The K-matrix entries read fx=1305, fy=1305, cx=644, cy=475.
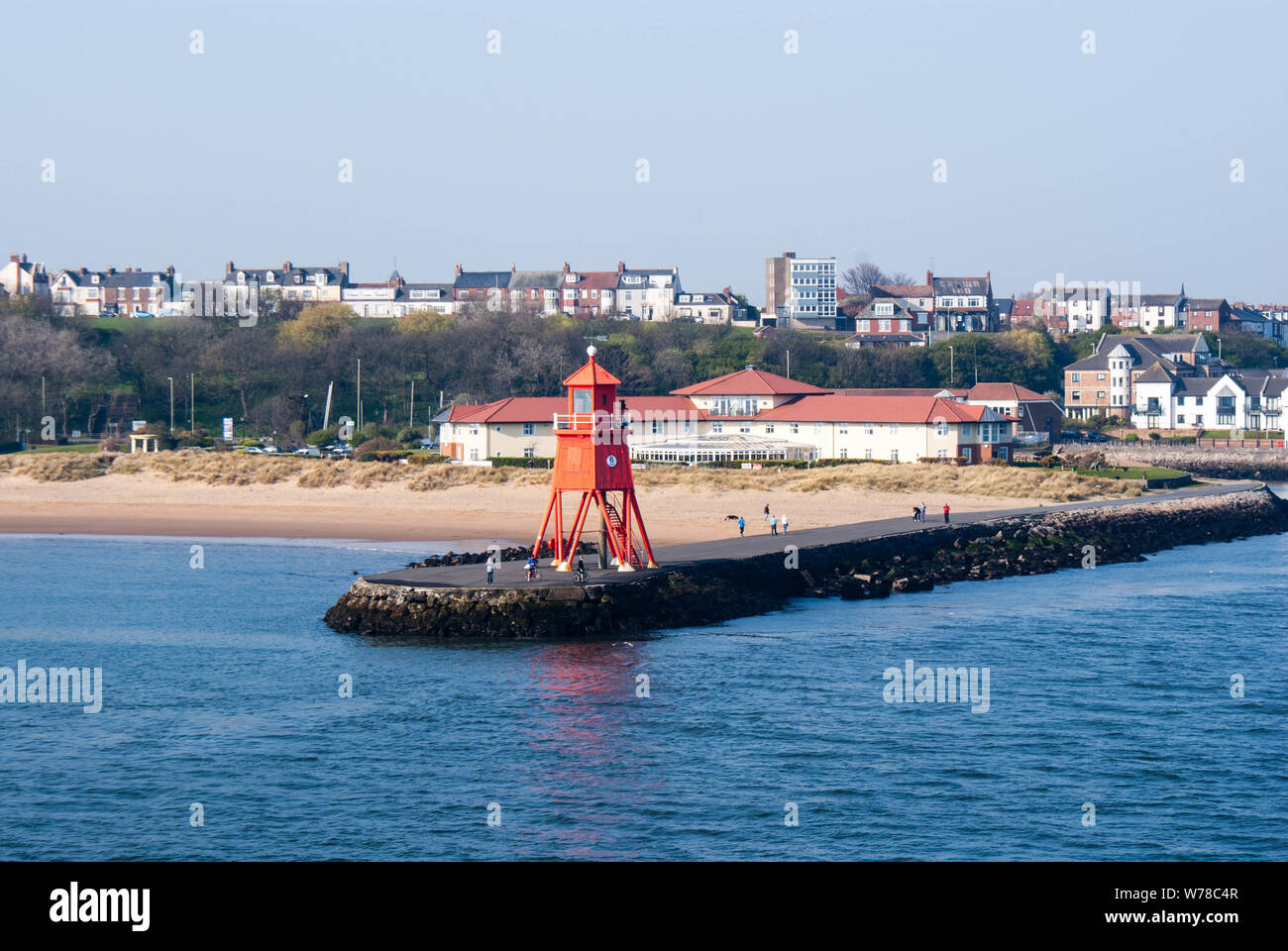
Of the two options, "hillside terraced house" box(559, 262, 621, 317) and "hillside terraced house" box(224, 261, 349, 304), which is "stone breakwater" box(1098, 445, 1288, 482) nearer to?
"hillside terraced house" box(559, 262, 621, 317)

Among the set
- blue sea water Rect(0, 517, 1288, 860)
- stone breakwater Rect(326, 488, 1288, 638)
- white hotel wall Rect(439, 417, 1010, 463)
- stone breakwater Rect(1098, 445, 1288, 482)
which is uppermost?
white hotel wall Rect(439, 417, 1010, 463)

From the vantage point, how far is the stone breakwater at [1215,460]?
9119cm

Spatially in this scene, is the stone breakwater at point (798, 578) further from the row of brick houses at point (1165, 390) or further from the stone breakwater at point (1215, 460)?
the row of brick houses at point (1165, 390)

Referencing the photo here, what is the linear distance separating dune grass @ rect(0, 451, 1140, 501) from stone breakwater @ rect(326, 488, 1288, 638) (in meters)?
5.56

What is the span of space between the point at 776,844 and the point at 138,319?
129070 mm

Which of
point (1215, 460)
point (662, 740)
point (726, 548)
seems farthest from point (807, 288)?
point (662, 740)

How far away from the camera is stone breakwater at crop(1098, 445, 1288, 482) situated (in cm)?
9119

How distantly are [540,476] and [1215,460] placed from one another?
Answer: 53918mm

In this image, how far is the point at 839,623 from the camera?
37.8 meters

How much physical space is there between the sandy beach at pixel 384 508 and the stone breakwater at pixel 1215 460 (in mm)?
35526

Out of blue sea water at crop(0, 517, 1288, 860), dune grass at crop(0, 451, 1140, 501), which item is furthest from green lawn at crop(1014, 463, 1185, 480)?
blue sea water at crop(0, 517, 1288, 860)

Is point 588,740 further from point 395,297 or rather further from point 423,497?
point 395,297

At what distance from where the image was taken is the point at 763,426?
79.1m

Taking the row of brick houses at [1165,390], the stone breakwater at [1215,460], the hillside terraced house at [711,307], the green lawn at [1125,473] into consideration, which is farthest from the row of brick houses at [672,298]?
the green lawn at [1125,473]
